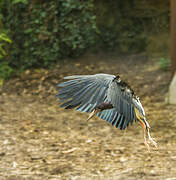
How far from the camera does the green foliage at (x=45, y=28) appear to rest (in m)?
6.15

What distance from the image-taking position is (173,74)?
5004 millimetres

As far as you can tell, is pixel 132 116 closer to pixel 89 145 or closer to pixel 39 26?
pixel 89 145

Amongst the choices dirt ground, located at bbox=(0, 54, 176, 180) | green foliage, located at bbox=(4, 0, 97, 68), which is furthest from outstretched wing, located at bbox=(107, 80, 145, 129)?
green foliage, located at bbox=(4, 0, 97, 68)

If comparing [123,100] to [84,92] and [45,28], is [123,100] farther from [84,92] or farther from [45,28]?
[45,28]

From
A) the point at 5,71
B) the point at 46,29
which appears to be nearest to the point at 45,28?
the point at 46,29

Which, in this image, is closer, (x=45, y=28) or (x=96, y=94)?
(x=96, y=94)

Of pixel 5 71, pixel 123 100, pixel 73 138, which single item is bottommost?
pixel 73 138

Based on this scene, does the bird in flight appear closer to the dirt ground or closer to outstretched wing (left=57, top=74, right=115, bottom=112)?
outstretched wing (left=57, top=74, right=115, bottom=112)

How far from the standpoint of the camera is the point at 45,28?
6.19 meters

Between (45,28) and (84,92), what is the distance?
4562mm

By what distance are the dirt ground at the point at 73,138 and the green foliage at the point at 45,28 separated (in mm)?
535

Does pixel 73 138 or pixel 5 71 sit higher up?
pixel 5 71

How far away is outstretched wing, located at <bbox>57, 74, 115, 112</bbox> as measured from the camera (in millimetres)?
1795

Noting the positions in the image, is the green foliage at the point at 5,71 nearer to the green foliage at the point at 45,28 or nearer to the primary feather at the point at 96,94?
the green foliage at the point at 45,28
